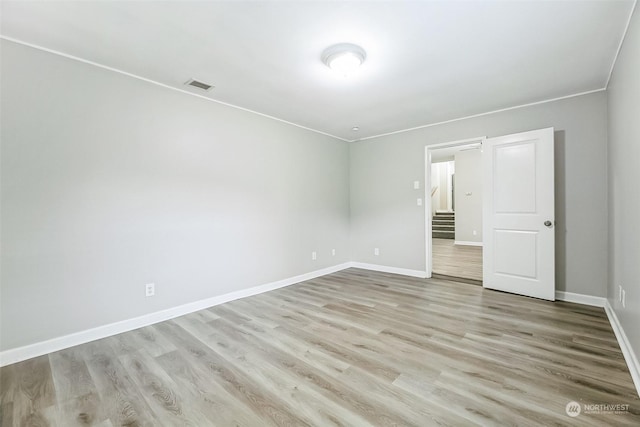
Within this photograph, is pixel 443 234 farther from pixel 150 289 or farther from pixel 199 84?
pixel 150 289

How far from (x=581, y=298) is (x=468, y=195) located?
16.9 feet

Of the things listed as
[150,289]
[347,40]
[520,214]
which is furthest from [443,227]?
[150,289]

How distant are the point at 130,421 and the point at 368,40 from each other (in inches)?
113

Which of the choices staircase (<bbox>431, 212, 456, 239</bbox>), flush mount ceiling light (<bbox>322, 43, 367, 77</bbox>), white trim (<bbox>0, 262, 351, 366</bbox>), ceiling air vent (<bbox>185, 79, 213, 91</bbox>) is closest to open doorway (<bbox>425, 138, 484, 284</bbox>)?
staircase (<bbox>431, 212, 456, 239</bbox>)

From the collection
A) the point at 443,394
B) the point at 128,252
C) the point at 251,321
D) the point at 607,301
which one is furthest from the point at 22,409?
the point at 607,301

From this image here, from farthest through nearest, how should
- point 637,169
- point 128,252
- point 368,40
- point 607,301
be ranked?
point 607,301, point 128,252, point 368,40, point 637,169

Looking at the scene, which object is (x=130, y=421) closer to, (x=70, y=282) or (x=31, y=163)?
(x=70, y=282)

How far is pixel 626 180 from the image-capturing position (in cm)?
214

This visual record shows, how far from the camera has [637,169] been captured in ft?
5.97

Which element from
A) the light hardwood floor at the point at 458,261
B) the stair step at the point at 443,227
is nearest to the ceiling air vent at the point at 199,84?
the light hardwood floor at the point at 458,261

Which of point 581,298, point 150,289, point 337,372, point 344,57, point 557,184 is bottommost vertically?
point 337,372

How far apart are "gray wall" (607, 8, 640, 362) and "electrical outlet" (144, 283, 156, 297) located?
12.6ft

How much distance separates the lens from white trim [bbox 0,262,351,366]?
2.16m

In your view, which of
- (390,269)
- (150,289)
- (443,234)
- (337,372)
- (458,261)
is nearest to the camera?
(337,372)
